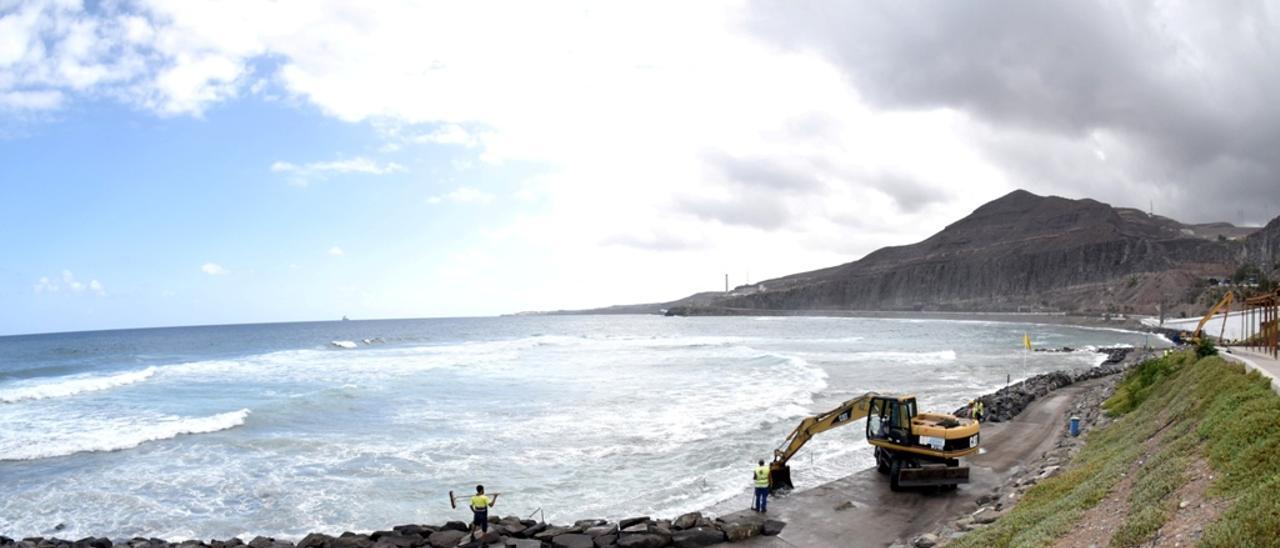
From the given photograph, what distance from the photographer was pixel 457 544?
13297 mm

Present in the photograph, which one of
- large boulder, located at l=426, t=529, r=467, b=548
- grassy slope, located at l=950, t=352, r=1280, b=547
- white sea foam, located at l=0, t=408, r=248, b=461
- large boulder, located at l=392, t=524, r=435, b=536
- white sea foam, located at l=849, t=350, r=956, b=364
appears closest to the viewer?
grassy slope, located at l=950, t=352, r=1280, b=547

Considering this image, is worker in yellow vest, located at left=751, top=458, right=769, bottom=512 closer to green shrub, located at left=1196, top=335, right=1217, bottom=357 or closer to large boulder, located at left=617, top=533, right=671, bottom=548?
large boulder, located at left=617, top=533, right=671, bottom=548

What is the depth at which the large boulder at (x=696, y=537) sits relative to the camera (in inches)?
516

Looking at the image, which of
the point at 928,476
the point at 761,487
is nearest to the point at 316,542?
the point at 761,487

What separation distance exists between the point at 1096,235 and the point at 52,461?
222726mm

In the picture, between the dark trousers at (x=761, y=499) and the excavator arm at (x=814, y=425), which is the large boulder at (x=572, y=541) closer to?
the dark trousers at (x=761, y=499)

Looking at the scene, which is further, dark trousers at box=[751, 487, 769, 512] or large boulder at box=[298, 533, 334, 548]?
dark trousers at box=[751, 487, 769, 512]

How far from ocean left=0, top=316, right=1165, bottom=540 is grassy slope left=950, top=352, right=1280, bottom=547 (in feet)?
21.2

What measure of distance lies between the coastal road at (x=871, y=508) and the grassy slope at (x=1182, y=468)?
1.93 m

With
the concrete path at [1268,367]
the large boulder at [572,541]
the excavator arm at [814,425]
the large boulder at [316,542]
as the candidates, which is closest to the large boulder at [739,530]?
the large boulder at [572,541]

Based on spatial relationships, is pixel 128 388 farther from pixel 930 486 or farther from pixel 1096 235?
pixel 1096 235

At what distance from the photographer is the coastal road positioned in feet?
45.8

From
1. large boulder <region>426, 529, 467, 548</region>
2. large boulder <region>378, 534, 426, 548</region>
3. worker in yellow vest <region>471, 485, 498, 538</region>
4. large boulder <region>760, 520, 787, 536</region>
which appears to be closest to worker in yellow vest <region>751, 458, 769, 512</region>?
large boulder <region>760, 520, 787, 536</region>

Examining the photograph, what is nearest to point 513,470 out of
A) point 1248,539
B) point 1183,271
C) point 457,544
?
point 457,544
